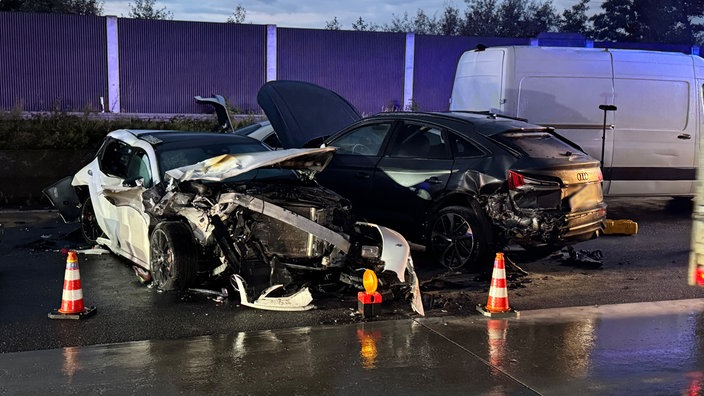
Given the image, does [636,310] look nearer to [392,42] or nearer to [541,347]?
[541,347]

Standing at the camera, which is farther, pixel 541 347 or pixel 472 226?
pixel 472 226

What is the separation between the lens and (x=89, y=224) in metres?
8.54

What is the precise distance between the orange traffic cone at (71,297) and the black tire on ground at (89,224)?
2.92 meters

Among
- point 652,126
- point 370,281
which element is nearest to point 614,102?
point 652,126

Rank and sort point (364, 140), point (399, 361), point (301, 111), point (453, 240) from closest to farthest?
point (399, 361), point (453, 240), point (364, 140), point (301, 111)

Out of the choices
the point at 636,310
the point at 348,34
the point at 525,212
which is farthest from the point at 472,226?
the point at 348,34

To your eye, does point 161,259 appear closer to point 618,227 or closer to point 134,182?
point 134,182

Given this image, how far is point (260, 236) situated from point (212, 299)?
2.47 ft

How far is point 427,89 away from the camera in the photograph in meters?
29.7

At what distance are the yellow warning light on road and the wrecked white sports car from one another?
0.16 meters

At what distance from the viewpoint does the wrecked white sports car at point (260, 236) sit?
19.7ft

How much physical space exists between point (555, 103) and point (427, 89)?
19.4 meters

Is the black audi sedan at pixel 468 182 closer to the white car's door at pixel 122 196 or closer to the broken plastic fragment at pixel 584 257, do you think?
the broken plastic fragment at pixel 584 257

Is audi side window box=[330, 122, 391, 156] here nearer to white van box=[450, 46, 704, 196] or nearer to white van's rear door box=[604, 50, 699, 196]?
white van box=[450, 46, 704, 196]
